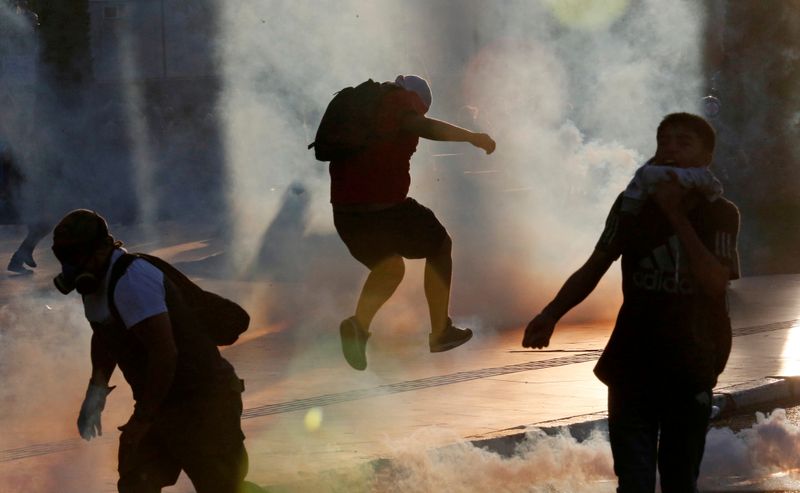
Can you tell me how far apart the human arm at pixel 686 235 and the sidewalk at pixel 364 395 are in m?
2.91

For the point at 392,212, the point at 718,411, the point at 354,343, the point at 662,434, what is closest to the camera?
the point at 662,434

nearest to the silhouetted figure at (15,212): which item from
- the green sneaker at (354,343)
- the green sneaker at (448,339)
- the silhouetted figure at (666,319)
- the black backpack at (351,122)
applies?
the green sneaker at (354,343)

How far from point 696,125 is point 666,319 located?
24.3 inches

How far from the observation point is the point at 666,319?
16.2ft

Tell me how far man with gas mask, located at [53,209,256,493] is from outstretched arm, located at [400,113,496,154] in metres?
1.10

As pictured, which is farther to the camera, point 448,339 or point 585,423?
point 585,423

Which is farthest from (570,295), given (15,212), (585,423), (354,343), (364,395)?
(15,212)

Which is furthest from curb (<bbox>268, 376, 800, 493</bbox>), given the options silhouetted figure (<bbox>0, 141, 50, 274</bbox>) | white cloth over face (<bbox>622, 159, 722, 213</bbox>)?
silhouetted figure (<bbox>0, 141, 50, 274</bbox>)

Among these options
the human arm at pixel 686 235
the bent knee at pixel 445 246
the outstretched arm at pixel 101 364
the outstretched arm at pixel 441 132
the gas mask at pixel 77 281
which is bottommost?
the outstretched arm at pixel 101 364

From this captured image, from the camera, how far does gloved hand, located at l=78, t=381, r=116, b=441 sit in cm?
532

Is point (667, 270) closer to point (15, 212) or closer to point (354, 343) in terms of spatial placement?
point (354, 343)

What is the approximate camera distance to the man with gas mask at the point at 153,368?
16.1 feet

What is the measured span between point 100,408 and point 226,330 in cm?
53

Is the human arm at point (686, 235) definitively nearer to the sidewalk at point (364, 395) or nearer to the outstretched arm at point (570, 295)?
the outstretched arm at point (570, 295)
